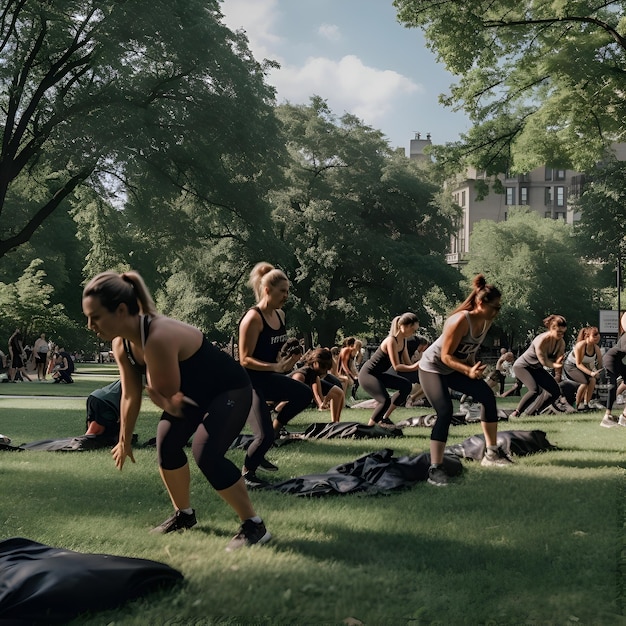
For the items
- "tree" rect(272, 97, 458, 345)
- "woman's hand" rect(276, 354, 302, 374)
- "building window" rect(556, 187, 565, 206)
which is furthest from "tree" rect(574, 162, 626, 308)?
"building window" rect(556, 187, 565, 206)

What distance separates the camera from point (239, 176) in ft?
91.7

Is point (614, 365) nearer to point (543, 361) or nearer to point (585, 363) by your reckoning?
point (543, 361)

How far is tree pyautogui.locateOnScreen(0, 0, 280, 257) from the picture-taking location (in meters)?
22.5

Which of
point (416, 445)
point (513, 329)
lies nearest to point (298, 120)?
point (513, 329)

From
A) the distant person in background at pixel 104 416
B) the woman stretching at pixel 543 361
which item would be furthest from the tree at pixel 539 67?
the distant person in background at pixel 104 416

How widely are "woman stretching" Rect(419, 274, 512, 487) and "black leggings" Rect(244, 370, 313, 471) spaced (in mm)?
1250

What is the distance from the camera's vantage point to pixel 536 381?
1264 cm

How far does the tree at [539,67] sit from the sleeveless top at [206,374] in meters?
16.1

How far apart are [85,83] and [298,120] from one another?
20014 mm

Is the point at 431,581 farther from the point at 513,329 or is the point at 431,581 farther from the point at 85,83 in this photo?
the point at 513,329

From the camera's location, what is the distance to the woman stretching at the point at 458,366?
23.4ft

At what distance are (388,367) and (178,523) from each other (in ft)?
23.4

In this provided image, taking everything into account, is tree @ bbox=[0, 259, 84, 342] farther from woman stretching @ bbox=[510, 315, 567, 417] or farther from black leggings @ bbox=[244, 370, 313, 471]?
black leggings @ bbox=[244, 370, 313, 471]

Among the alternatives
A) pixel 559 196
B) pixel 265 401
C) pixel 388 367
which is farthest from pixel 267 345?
pixel 559 196
